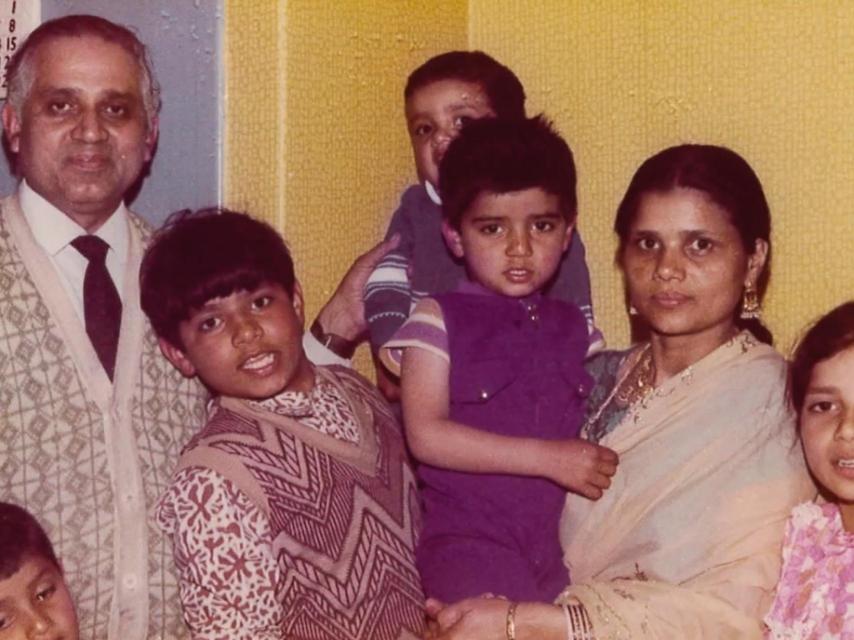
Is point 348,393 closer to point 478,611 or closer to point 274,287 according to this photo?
point 274,287

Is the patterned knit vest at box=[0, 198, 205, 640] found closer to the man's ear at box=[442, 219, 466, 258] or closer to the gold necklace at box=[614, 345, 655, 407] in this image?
the man's ear at box=[442, 219, 466, 258]

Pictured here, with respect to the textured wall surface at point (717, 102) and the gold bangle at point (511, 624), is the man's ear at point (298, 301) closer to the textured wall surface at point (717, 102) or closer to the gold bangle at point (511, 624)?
the gold bangle at point (511, 624)

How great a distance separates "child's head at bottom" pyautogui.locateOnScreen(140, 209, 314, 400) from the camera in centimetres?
260

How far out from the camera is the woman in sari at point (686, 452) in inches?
99.9

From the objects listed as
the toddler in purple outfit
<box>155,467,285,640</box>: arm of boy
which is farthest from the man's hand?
<box>155,467,285,640</box>: arm of boy

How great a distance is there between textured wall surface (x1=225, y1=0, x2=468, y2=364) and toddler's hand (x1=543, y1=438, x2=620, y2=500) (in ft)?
2.47

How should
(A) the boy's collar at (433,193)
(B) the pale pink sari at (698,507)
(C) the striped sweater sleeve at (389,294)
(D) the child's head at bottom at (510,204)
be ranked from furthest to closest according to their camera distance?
(A) the boy's collar at (433,193) → (C) the striped sweater sleeve at (389,294) → (D) the child's head at bottom at (510,204) → (B) the pale pink sari at (698,507)

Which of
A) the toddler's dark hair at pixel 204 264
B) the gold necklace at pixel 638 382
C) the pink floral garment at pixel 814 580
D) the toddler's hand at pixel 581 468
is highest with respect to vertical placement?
the toddler's dark hair at pixel 204 264

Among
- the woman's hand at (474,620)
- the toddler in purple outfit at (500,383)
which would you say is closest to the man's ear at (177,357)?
the toddler in purple outfit at (500,383)

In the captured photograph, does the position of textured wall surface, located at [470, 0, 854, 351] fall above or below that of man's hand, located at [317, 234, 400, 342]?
above

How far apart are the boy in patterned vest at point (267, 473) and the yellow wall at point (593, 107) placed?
332 millimetres

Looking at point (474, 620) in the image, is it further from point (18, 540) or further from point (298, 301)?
point (18, 540)

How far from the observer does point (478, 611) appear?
8.36 feet

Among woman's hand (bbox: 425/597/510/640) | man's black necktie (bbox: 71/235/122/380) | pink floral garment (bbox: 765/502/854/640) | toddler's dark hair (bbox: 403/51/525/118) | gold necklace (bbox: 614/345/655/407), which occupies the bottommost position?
woman's hand (bbox: 425/597/510/640)
